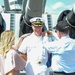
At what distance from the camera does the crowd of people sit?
181 inches

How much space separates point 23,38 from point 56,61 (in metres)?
0.81

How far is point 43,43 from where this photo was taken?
504 cm

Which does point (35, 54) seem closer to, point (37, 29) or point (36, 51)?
point (36, 51)

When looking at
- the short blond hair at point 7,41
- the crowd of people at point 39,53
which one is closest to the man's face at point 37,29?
the crowd of people at point 39,53

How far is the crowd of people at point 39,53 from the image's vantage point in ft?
15.1

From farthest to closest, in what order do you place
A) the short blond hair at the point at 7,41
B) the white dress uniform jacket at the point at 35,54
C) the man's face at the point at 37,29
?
1. the man's face at the point at 37,29
2. the white dress uniform jacket at the point at 35,54
3. the short blond hair at the point at 7,41

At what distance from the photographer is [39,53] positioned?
16.4 ft

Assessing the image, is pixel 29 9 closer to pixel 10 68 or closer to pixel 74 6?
pixel 74 6

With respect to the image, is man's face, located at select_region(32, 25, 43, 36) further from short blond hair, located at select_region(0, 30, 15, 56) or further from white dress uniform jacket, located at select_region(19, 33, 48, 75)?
short blond hair, located at select_region(0, 30, 15, 56)

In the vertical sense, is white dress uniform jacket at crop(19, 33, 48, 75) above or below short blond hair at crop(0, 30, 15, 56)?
below

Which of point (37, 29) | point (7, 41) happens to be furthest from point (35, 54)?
point (7, 41)

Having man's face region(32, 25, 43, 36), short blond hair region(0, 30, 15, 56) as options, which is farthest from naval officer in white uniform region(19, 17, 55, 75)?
short blond hair region(0, 30, 15, 56)

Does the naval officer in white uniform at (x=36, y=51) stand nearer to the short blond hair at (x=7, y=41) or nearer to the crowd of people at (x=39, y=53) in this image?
the crowd of people at (x=39, y=53)

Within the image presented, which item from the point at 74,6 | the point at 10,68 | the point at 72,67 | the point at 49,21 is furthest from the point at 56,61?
the point at 49,21
